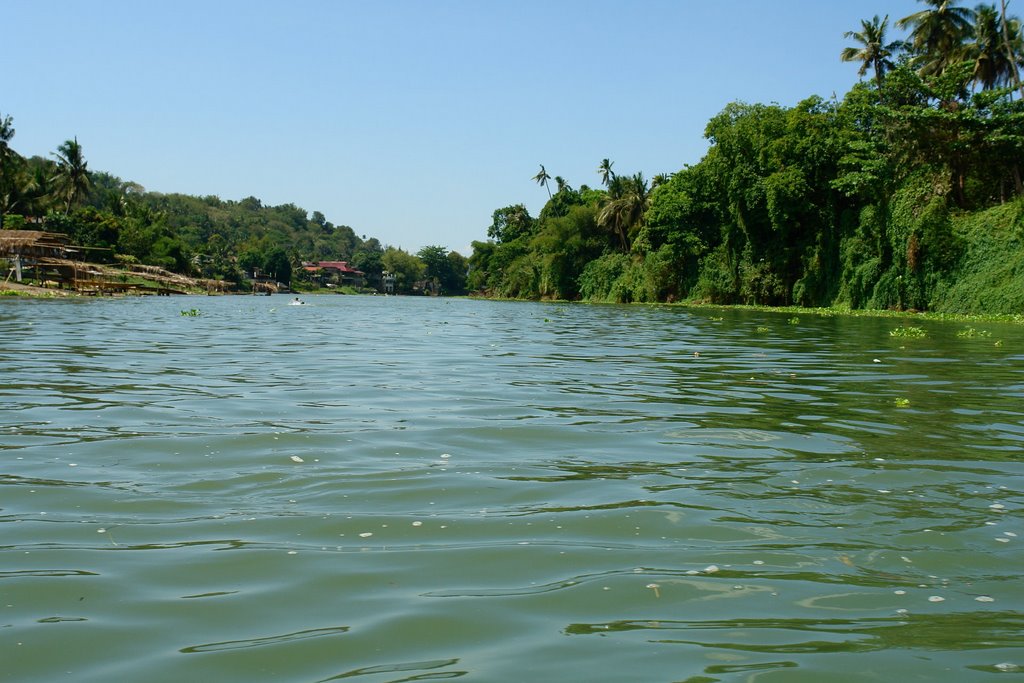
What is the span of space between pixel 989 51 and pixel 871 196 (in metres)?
11.7

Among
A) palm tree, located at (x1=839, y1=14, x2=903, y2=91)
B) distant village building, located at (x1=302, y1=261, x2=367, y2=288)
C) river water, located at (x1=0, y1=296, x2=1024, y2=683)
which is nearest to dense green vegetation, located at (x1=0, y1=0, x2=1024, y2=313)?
palm tree, located at (x1=839, y1=14, x2=903, y2=91)

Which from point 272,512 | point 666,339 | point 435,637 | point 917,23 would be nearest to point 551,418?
point 272,512

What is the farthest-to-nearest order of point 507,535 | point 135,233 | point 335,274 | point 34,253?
point 335,274 < point 135,233 < point 34,253 < point 507,535

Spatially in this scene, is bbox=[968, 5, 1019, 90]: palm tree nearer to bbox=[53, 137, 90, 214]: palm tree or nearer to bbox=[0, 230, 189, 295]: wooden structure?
bbox=[0, 230, 189, 295]: wooden structure

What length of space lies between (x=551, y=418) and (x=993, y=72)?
51273 mm

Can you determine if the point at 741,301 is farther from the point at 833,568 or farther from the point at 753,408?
the point at 833,568

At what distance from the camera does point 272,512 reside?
5.45 metres

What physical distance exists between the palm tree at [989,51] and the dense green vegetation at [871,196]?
0.08m

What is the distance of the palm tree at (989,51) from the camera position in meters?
46.8

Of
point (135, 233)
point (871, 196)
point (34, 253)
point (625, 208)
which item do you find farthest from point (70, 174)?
point (871, 196)

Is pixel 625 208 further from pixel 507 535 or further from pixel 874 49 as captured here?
pixel 507 535

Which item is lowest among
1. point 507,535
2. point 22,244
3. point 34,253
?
point 507,535

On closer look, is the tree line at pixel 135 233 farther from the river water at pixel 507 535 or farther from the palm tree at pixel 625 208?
the river water at pixel 507 535

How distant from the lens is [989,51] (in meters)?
47.7
